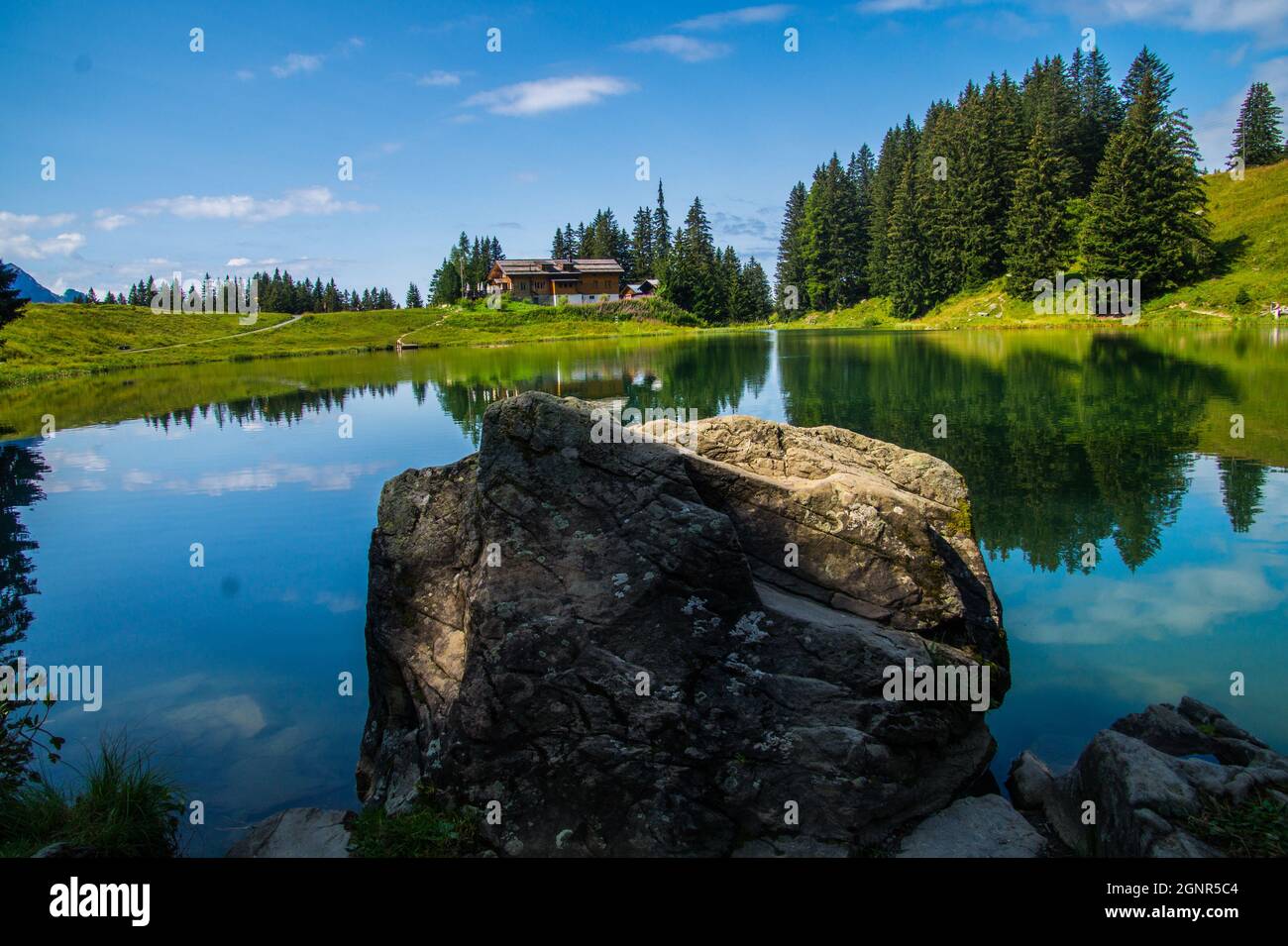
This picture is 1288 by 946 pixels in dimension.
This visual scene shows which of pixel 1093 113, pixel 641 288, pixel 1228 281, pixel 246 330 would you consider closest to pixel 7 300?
pixel 246 330

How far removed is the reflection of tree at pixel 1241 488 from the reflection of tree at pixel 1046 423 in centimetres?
115

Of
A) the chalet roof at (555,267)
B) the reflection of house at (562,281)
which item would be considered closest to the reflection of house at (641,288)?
the reflection of house at (562,281)

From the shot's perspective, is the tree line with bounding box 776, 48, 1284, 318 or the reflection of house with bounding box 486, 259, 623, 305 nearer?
the tree line with bounding box 776, 48, 1284, 318

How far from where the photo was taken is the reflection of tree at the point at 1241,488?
20.4 meters

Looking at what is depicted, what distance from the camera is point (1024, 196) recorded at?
3693 inches

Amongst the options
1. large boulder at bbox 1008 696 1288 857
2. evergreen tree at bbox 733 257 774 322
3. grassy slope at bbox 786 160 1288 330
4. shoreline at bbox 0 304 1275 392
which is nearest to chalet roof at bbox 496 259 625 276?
shoreline at bbox 0 304 1275 392

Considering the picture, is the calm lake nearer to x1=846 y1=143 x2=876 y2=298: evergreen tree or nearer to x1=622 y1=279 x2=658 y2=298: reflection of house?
x1=846 y1=143 x2=876 y2=298: evergreen tree

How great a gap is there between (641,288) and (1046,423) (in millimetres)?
145989

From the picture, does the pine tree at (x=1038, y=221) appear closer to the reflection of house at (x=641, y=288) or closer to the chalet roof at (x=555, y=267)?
the reflection of house at (x=641, y=288)

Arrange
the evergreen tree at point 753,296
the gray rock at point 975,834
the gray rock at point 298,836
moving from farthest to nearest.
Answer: the evergreen tree at point 753,296
the gray rock at point 298,836
the gray rock at point 975,834

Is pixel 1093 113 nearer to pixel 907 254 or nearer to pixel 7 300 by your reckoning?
pixel 907 254

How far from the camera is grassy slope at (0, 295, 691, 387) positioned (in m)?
100

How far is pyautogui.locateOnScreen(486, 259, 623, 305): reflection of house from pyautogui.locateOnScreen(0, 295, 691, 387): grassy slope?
26.3 feet
